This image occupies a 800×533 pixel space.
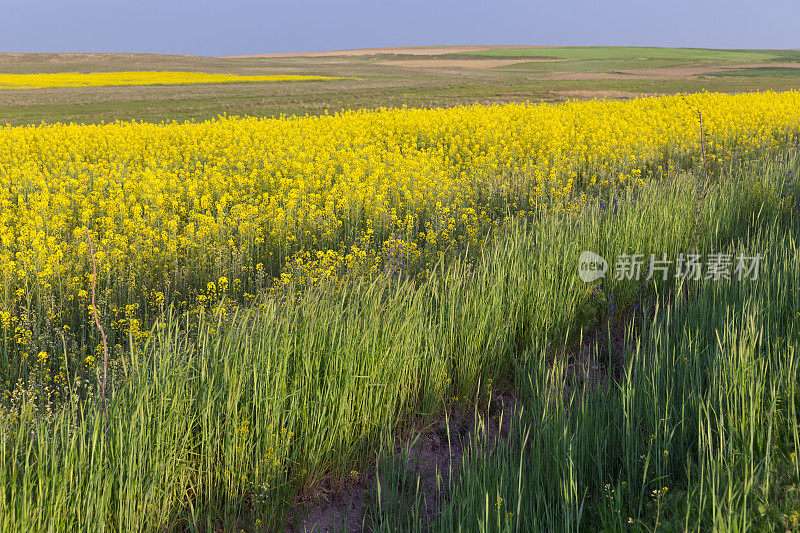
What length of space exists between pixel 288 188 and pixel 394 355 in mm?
6111

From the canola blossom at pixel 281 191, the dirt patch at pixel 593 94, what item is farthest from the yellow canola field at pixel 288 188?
the dirt patch at pixel 593 94

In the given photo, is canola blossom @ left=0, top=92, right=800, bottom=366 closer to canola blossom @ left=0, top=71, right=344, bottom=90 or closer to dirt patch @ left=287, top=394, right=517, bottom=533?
dirt patch @ left=287, top=394, right=517, bottom=533

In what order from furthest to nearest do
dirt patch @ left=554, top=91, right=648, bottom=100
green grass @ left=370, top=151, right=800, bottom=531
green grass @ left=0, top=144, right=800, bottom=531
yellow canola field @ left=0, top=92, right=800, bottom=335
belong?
dirt patch @ left=554, top=91, right=648, bottom=100, yellow canola field @ left=0, top=92, right=800, bottom=335, green grass @ left=0, top=144, right=800, bottom=531, green grass @ left=370, top=151, right=800, bottom=531

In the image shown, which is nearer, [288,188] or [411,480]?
[411,480]

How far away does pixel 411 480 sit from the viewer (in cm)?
257

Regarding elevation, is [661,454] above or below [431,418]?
above

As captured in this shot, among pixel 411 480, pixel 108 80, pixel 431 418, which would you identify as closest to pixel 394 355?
pixel 431 418

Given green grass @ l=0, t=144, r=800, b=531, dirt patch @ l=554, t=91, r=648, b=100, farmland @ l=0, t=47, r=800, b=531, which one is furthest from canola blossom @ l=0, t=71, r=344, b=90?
green grass @ l=0, t=144, r=800, b=531

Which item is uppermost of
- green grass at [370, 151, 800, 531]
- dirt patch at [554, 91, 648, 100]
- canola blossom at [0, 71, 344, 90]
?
canola blossom at [0, 71, 344, 90]

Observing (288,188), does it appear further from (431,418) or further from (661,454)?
(661,454)

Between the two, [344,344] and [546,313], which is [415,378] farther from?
[546,313]

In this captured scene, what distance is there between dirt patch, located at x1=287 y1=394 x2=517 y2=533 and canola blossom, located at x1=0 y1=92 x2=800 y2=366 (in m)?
1.84

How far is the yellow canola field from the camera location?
577 centimetres

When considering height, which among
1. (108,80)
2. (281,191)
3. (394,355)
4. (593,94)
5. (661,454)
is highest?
(108,80)
